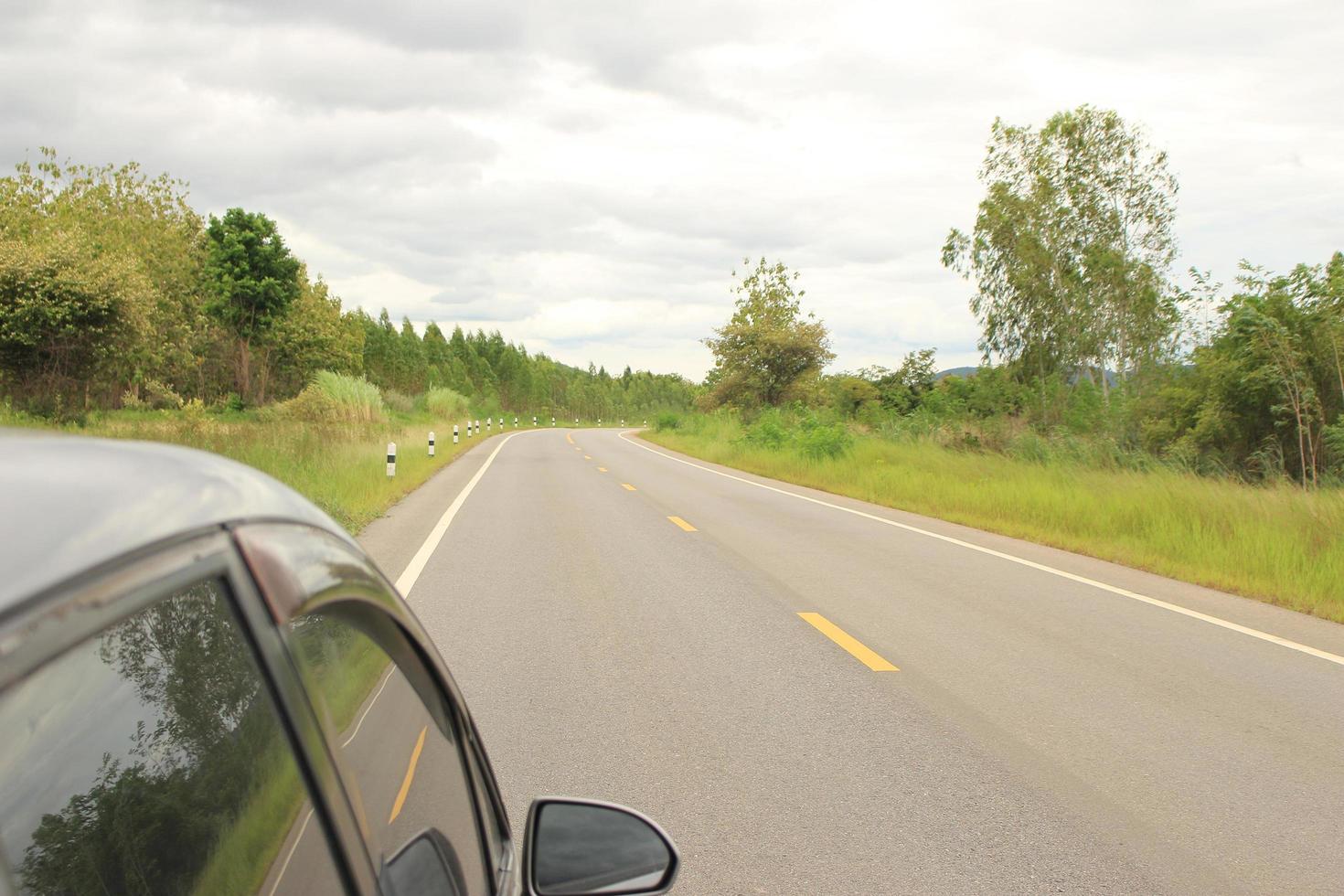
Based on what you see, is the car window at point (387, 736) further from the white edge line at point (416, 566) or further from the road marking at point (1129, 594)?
the road marking at point (1129, 594)

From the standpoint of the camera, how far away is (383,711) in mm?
1543

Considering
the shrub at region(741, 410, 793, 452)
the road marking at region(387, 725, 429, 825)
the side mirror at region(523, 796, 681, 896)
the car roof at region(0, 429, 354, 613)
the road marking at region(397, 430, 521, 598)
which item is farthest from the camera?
the shrub at region(741, 410, 793, 452)

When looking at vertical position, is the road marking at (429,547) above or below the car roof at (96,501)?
below

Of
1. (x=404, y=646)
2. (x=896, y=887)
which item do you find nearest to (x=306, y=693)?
(x=404, y=646)

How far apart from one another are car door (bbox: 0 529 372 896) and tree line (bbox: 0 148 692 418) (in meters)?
26.5

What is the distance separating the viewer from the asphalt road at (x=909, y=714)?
389 cm

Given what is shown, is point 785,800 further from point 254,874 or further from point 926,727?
point 254,874

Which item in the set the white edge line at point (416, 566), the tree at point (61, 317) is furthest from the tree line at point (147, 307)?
the white edge line at point (416, 566)

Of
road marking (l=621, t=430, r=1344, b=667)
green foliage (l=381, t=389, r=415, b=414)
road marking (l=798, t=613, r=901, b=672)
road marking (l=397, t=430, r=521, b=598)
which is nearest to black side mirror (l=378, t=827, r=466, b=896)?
road marking (l=798, t=613, r=901, b=672)

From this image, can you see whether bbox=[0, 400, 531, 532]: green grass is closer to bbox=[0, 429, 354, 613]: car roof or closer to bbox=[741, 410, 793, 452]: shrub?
bbox=[0, 429, 354, 613]: car roof

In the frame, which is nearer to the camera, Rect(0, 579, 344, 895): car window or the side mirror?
Rect(0, 579, 344, 895): car window

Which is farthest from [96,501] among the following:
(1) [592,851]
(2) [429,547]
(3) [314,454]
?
(3) [314,454]

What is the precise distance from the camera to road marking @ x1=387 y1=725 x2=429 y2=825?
1.44 meters

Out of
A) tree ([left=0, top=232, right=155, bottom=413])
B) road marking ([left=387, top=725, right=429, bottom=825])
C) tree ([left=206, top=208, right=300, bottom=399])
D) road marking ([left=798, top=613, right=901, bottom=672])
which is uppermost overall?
tree ([left=206, top=208, right=300, bottom=399])
